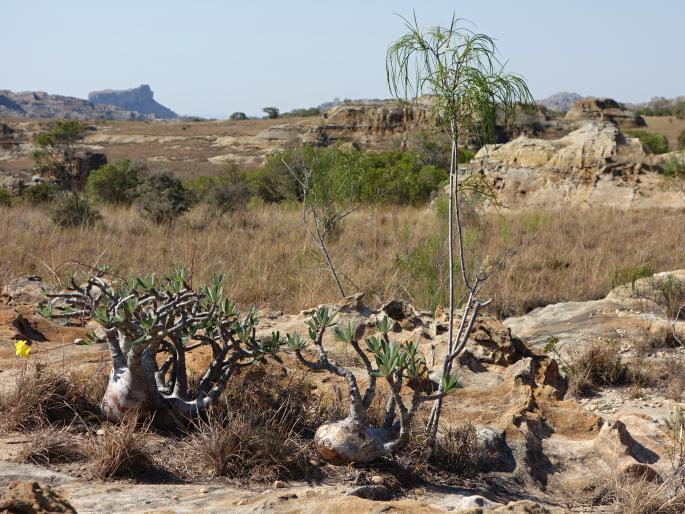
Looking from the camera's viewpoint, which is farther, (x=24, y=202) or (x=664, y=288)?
(x=24, y=202)

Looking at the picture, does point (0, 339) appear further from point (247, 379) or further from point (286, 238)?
point (286, 238)

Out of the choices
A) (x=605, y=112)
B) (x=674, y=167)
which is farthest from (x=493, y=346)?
(x=605, y=112)

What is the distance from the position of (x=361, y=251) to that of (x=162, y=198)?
4366 millimetres

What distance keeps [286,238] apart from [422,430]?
7181 millimetres

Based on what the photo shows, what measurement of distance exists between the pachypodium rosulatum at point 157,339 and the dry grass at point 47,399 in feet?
0.58

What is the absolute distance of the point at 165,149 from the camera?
52406mm

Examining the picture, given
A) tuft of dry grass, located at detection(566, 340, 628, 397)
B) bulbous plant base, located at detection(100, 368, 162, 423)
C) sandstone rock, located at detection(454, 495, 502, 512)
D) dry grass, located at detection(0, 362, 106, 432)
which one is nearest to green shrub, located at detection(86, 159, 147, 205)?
tuft of dry grass, located at detection(566, 340, 628, 397)

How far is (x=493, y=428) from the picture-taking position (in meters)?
3.78

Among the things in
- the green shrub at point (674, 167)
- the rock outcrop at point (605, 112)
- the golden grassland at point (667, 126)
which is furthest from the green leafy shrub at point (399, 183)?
the rock outcrop at point (605, 112)

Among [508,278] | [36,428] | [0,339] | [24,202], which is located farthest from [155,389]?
[24,202]

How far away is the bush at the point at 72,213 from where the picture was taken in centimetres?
1122

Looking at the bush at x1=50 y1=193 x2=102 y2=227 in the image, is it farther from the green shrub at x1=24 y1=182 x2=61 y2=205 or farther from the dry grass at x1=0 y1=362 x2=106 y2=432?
the dry grass at x1=0 y1=362 x2=106 y2=432

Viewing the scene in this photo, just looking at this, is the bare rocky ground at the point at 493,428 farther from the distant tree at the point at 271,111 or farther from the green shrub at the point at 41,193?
the distant tree at the point at 271,111

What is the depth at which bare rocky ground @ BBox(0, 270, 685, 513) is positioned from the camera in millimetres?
2711
